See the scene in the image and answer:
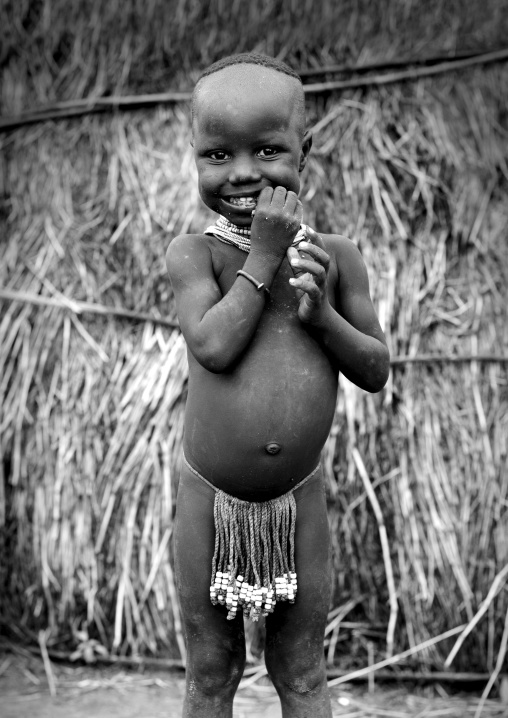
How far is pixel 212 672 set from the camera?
6.94ft

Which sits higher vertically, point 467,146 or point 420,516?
point 467,146

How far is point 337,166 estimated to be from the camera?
12.1 ft

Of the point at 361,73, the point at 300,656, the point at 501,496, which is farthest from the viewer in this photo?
the point at 361,73

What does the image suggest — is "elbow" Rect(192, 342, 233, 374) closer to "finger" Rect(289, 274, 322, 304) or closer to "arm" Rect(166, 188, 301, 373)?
"arm" Rect(166, 188, 301, 373)

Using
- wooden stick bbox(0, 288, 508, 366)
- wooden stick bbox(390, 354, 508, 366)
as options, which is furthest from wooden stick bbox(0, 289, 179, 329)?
wooden stick bbox(390, 354, 508, 366)

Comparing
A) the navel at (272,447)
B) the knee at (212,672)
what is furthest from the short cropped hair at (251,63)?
the knee at (212,672)

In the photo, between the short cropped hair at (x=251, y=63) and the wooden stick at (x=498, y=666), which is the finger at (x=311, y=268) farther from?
the wooden stick at (x=498, y=666)

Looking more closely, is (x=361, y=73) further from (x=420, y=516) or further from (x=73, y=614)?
(x=73, y=614)

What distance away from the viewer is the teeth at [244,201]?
1.96 meters

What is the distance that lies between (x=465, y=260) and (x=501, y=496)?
0.95 metres

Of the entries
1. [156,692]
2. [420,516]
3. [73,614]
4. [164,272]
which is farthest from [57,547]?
[420,516]

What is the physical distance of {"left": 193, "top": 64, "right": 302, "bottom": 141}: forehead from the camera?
191cm

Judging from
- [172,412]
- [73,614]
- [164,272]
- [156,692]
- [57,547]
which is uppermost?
[164,272]

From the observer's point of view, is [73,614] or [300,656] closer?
[300,656]
